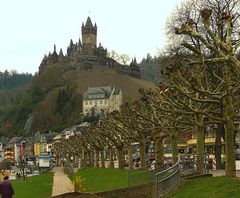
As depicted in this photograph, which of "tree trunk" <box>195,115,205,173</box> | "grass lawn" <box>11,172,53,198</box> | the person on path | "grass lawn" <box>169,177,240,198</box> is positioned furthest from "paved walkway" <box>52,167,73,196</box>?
"grass lawn" <box>169,177,240,198</box>

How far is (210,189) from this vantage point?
19.9 metres

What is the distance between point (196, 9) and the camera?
149 feet

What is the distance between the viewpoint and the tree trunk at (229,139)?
2433cm

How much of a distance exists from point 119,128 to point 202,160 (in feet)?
84.2

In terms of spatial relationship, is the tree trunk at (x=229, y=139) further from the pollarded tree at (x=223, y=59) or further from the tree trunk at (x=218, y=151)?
the tree trunk at (x=218, y=151)

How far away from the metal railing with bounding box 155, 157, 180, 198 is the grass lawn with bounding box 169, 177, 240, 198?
0.35 meters

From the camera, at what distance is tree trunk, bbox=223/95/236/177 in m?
→ 24.3

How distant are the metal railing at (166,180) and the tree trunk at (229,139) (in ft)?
7.64

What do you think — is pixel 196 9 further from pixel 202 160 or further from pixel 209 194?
pixel 209 194

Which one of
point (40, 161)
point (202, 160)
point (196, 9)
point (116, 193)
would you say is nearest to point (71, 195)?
point (116, 193)

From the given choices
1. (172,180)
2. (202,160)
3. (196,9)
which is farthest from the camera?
(196,9)

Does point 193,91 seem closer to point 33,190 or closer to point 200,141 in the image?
point 200,141

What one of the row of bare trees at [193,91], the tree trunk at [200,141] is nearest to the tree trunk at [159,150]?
the row of bare trees at [193,91]

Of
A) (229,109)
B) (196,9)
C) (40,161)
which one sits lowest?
(40,161)
